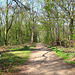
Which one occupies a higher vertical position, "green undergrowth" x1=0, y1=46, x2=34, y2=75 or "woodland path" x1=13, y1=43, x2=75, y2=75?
"green undergrowth" x1=0, y1=46, x2=34, y2=75

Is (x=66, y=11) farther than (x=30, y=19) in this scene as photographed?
No

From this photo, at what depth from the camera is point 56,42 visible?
80.5ft

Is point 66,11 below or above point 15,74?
above

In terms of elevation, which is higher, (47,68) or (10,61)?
(10,61)

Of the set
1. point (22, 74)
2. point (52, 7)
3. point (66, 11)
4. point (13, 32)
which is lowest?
point (22, 74)

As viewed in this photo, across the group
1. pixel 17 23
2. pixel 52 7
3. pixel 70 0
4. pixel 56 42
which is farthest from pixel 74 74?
pixel 17 23

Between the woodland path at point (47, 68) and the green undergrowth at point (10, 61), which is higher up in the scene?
the green undergrowth at point (10, 61)

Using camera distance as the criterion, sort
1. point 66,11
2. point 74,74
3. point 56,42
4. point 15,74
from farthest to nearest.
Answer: point 56,42, point 66,11, point 15,74, point 74,74

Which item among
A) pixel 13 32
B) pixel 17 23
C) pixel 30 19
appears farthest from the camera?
pixel 13 32

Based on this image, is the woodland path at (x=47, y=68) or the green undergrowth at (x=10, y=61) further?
the green undergrowth at (x=10, y=61)

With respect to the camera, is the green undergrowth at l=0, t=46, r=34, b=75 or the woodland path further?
the green undergrowth at l=0, t=46, r=34, b=75

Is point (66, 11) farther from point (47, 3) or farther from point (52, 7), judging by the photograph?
point (47, 3)

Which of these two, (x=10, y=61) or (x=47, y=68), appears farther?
(x=10, y=61)

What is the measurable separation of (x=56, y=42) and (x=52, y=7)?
29.6 ft
